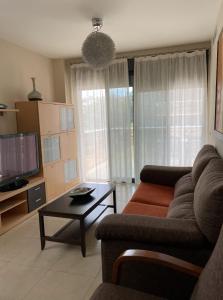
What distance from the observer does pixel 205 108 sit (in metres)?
4.11

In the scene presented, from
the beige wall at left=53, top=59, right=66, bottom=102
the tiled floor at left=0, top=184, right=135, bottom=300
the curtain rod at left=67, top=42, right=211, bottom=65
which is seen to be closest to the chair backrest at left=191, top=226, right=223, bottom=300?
the tiled floor at left=0, top=184, right=135, bottom=300

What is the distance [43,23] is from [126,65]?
5.88 feet

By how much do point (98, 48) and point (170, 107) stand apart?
1.98m

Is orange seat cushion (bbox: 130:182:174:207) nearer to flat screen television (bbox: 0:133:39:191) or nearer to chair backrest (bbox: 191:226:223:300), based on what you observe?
chair backrest (bbox: 191:226:223:300)

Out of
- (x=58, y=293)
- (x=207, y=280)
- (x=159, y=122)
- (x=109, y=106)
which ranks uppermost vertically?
(x=109, y=106)

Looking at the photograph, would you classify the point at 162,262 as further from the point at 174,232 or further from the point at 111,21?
the point at 111,21

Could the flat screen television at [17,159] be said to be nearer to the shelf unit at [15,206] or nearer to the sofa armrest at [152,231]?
the shelf unit at [15,206]

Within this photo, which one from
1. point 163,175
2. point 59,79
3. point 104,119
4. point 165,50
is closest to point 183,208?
point 163,175

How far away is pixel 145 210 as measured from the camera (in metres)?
2.29

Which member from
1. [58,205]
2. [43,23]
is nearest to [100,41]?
[43,23]

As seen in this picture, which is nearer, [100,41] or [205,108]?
[100,41]

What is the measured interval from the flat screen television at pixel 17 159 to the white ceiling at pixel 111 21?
141 cm

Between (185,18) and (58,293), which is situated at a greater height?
(185,18)

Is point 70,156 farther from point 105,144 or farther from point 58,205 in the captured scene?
point 58,205
